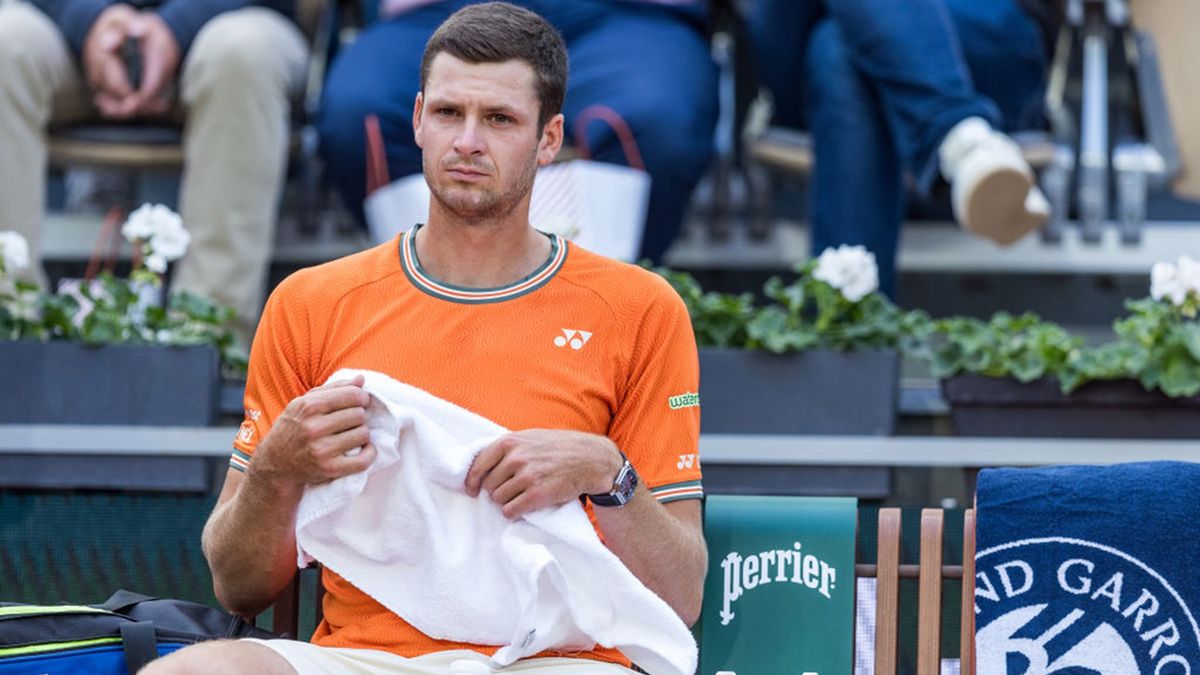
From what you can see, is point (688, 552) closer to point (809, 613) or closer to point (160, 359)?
point (809, 613)

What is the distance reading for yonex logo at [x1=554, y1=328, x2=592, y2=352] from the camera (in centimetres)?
246

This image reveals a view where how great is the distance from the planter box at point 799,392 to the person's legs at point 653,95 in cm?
77

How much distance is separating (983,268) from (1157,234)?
1.59 ft

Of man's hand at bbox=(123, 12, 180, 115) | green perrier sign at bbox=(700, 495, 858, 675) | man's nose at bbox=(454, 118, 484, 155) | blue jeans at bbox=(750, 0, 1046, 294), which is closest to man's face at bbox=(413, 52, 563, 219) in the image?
man's nose at bbox=(454, 118, 484, 155)

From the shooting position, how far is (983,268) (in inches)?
188

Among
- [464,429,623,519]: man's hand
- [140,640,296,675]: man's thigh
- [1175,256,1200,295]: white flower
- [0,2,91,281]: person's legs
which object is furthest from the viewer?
[0,2,91,281]: person's legs

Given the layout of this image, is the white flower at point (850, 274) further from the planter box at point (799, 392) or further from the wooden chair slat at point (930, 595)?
the wooden chair slat at point (930, 595)

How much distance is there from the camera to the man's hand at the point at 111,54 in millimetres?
4273

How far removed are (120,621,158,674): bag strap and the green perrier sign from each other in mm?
794

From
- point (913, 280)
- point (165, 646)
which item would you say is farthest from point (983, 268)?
point (165, 646)

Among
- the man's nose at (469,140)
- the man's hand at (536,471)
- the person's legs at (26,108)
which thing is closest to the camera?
the man's hand at (536,471)

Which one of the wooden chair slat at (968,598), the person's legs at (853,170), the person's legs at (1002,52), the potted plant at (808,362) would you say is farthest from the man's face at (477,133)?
the person's legs at (1002,52)

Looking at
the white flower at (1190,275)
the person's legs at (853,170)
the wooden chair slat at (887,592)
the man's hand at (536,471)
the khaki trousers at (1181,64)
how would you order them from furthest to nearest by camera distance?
1. the khaki trousers at (1181,64)
2. the person's legs at (853,170)
3. the white flower at (1190,275)
4. the wooden chair slat at (887,592)
5. the man's hand at (536,471)

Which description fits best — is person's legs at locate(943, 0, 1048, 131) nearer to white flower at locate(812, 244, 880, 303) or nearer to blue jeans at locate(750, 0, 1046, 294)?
blue jeans at locate(750, 0, 1046, 294)
